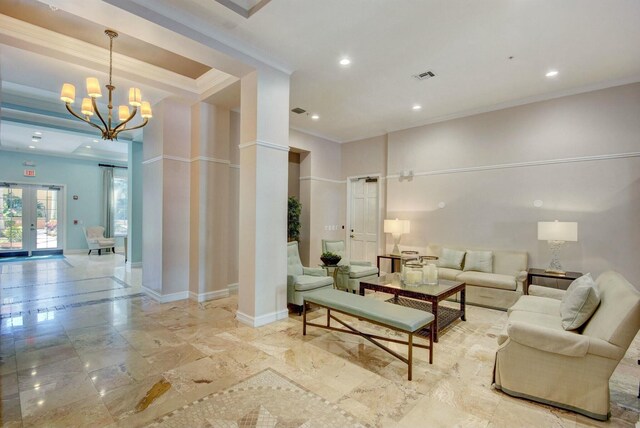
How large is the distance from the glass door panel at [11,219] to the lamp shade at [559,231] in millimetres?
13488

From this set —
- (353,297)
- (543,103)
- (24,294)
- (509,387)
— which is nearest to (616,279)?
(509,387)

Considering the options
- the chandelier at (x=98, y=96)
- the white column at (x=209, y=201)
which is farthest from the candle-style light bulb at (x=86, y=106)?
the white column at (x=209, y=201)

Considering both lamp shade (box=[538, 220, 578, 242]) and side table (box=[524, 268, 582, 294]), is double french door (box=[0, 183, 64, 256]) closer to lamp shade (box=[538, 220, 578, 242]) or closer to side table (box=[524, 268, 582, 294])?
side table (box=[524, 268, 582, 294])

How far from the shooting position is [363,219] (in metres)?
7.43

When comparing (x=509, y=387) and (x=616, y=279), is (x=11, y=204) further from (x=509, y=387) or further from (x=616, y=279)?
(x=616, y=279)

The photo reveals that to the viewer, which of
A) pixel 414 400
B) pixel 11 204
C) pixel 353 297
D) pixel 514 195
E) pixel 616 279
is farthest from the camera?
pixel 11 204

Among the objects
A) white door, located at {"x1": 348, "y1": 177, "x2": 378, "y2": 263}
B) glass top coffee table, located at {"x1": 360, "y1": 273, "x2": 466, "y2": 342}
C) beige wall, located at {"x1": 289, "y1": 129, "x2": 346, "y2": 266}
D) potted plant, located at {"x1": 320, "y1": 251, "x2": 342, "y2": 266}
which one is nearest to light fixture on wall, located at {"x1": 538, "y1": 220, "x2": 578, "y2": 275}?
glass top coffee table, located at {"x1": 360, "y1": 273, "x2": 466, "y2": 342}

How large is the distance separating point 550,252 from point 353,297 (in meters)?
3.68

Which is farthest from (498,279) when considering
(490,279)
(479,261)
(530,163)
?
(530,163)

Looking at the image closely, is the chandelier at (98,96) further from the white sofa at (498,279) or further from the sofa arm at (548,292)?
the sofa arm at (548,292)

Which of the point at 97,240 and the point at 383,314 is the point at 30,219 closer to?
the point at 97,240

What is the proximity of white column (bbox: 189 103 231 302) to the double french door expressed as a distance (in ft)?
26.8

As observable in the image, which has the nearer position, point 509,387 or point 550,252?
point 509,387

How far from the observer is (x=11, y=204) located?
9.08 m
